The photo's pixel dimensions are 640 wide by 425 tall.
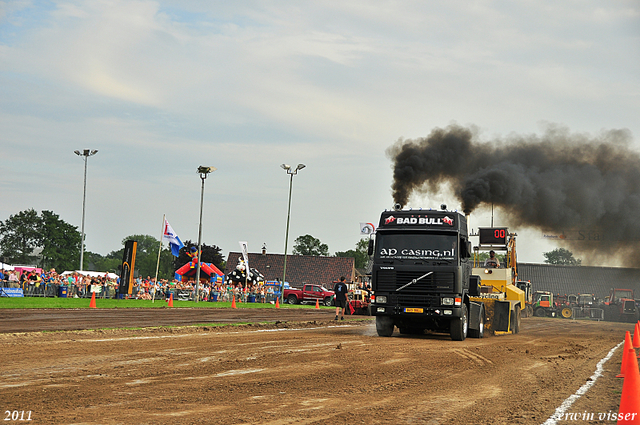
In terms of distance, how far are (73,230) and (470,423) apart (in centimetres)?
12349

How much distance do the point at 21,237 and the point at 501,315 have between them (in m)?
119

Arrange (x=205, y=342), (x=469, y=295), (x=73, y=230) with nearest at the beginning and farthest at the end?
(x=205, y=342)
(x=469, y=295)
(x=73, y=230)

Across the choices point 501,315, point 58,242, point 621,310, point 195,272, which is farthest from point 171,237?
point 58,242

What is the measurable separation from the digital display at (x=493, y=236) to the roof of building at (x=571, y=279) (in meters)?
61.1

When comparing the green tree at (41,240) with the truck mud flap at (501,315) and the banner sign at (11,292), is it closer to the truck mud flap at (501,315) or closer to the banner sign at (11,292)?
the banner sign at (11,292)

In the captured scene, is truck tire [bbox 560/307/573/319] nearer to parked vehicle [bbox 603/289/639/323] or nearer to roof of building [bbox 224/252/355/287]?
parked vehicle [bbox 603/289/639/323]

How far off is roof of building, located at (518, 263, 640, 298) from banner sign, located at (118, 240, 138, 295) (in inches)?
2229

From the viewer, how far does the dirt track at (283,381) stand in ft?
22.9

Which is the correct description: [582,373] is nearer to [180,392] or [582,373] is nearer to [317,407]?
[317,407]

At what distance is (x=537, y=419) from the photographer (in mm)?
7102

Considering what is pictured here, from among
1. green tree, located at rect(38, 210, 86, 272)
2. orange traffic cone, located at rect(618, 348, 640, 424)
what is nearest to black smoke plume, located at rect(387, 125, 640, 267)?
orange traffic cone, located at rect(618, 348, 640, 424)

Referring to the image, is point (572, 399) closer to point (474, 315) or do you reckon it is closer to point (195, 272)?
point (474, 315)

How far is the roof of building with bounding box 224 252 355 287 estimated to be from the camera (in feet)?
282

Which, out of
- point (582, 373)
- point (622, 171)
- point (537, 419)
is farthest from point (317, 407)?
point (622, 171)
